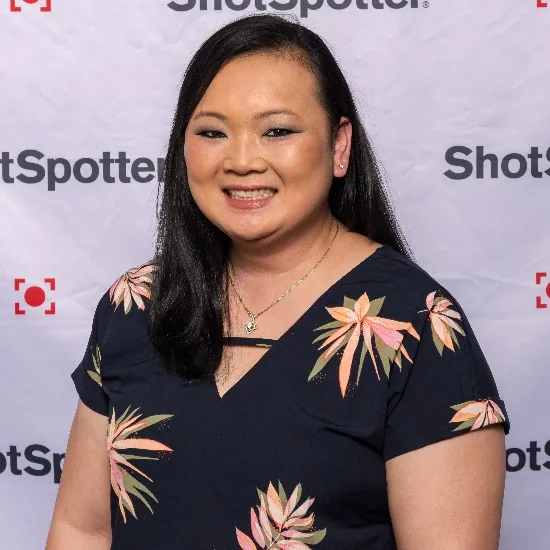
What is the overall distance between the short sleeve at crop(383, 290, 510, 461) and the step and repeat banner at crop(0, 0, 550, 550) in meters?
0.57

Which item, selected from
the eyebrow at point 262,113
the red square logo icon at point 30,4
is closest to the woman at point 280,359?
the eyebrow at point 262,113

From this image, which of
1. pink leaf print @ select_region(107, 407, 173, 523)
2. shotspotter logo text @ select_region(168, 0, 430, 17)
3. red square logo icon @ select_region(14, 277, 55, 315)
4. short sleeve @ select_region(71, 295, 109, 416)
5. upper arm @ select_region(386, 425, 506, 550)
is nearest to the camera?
upper arm @ select_region(386, 425, 506, 550)

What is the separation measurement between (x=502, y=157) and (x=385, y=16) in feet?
1.02

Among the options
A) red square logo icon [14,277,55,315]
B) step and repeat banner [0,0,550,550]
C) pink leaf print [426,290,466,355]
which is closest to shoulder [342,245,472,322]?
pink leaf print [426,290,466,355]

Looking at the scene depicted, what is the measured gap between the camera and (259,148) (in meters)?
1.15

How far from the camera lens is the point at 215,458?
1134 millimetres

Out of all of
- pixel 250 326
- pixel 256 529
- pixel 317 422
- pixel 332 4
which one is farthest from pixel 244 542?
pixel 332 4

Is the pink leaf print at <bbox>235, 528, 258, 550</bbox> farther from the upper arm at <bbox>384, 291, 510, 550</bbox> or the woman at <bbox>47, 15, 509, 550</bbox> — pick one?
the upper arm at <bbox>384, 291, 510, 550</bbox>

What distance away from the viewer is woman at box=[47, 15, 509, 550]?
1.09m

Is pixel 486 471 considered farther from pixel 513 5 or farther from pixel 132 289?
pixel 513 5

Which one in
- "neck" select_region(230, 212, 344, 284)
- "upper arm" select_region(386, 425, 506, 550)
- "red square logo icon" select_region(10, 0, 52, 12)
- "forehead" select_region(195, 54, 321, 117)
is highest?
"red square logo icon" select_region(10, 0, 52, 12)

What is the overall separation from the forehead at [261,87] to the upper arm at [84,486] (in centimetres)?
45

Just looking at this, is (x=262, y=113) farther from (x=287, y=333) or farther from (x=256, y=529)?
(x=256, y=529)

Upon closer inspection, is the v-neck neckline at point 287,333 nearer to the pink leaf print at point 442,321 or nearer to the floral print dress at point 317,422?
the floral print dress at point 317,422
